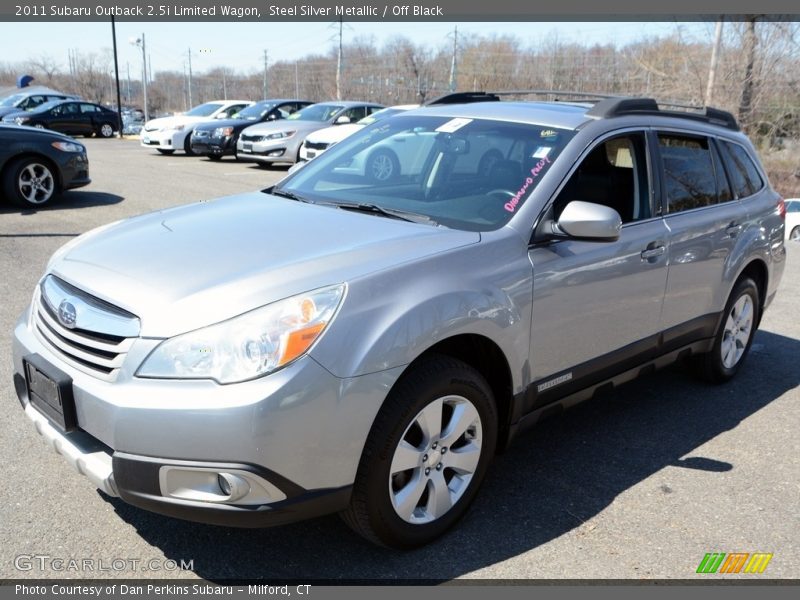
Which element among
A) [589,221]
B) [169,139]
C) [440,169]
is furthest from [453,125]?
[169,139]

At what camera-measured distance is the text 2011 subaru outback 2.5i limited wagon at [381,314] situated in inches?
102

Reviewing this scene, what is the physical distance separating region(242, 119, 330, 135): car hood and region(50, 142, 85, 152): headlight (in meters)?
7.14

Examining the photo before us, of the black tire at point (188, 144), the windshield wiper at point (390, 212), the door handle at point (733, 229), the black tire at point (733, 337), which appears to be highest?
the windshield wiper at point (390, 212)

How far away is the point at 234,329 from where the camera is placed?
102 inches

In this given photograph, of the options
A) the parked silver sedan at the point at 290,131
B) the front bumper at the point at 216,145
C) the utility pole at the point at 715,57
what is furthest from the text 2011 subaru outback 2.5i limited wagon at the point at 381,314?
the utility pole at the point at 715,57

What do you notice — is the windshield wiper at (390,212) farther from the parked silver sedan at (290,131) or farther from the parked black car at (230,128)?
the parked black car at (230,128)

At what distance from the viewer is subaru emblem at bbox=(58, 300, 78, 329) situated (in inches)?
114

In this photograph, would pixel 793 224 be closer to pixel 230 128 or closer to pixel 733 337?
pixel 733 337

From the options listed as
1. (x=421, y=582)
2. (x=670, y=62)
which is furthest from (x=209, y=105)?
(x=421, y=582)

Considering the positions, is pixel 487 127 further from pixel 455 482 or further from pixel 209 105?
pixel 209 105

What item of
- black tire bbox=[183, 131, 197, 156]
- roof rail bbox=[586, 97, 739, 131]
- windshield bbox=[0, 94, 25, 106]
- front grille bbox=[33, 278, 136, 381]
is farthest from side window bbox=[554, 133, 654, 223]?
windshield bbox=[0, 94, 25, 106]

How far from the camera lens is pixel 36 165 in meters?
10.5

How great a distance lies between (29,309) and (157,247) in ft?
2.26

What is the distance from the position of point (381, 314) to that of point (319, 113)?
16.3 metres
